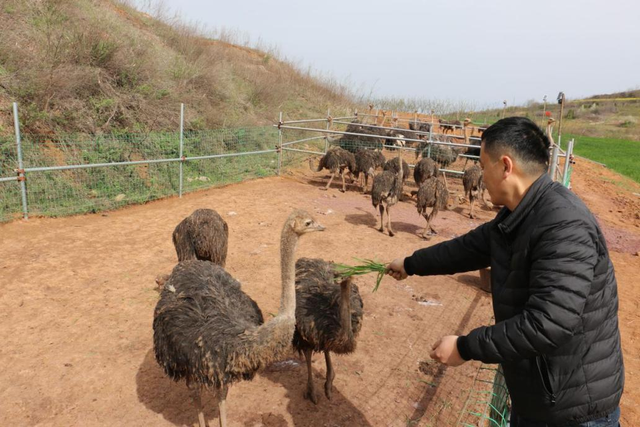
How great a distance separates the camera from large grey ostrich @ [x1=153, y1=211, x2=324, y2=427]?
283cm

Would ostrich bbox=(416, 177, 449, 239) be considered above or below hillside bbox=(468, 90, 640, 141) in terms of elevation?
below

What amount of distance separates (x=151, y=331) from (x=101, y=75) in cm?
908

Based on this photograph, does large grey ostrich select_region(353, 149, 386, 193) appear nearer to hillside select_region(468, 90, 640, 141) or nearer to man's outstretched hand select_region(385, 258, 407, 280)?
man's outstretched hand select_region(385, 258, 407, 280)

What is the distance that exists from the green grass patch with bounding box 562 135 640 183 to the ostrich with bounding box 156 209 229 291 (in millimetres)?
19073

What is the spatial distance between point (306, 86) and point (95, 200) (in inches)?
775

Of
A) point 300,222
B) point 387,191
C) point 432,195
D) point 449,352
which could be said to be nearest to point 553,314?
point 449,352

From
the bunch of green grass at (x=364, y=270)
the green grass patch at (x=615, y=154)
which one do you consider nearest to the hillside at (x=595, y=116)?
the green grass patch at (x=615, y=154)

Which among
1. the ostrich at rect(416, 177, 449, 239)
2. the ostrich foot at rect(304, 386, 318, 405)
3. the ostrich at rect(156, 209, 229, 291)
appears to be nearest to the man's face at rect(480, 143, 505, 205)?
the ostrich foot at rect(304, 386, 318, 405)

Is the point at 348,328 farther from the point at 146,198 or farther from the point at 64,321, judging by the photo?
the point at 146,198

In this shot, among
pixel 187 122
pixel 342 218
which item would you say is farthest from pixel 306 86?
pixel 342 218

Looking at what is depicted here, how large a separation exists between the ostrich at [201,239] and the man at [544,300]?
3.77m

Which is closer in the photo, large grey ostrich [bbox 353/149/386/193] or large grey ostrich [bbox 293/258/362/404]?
large grey ostrich [bbox 293/258/362/404]

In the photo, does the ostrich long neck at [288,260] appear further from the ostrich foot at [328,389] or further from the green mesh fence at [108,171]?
the green mesh fence at [108,171]

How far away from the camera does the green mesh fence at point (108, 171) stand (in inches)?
317
